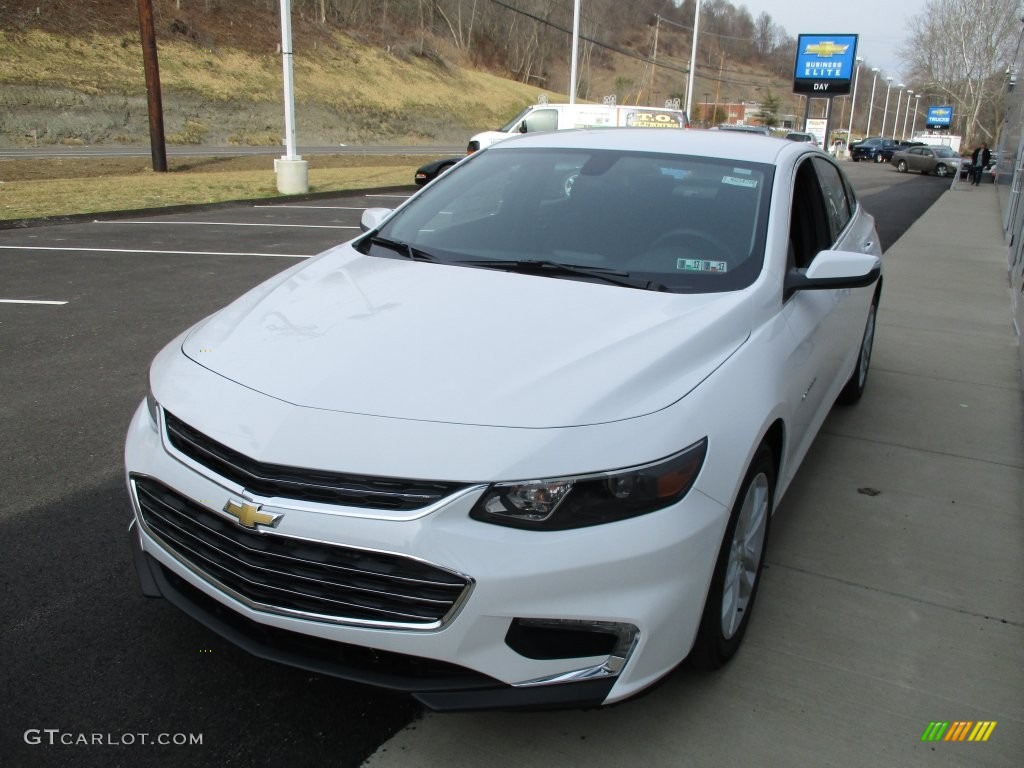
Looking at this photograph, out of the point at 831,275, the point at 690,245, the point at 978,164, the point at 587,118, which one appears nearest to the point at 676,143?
the point at 690,245

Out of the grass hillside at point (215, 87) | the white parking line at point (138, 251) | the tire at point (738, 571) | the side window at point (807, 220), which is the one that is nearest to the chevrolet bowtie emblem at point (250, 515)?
the tire at point (738, 571)

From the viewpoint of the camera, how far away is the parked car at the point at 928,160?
46.0 m

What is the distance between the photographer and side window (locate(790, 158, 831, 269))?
3777 mm

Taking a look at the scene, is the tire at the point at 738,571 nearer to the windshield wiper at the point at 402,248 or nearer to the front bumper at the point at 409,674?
the front bumper at the point at 409,674

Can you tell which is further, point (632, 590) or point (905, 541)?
point (905, 541)

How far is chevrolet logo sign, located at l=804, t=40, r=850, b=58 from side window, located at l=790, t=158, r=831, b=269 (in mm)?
46531

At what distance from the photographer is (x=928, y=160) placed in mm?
46312

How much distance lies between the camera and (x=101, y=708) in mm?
2639

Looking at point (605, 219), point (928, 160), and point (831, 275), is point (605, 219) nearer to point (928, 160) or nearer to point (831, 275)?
point (831, 275)

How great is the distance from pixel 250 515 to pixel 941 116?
4134 inches

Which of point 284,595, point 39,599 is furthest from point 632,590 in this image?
point 39,599

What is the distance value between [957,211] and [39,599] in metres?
23.5

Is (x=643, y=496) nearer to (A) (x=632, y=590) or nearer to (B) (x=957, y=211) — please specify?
(A) (x=632, y=590)

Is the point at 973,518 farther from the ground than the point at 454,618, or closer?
closer
